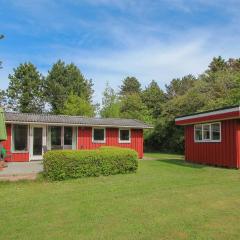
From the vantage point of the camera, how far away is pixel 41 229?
19.0 ft

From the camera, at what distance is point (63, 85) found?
47.9m

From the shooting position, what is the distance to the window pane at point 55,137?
21.4m

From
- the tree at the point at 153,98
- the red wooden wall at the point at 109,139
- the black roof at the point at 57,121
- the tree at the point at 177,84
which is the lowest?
the red wooden wall at the point at 109,139

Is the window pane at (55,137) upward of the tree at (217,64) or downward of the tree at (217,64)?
downward

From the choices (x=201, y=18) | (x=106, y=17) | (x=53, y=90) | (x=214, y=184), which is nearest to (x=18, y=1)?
(x=106, y=17)

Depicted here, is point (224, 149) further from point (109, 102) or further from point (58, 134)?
point (109, 102)

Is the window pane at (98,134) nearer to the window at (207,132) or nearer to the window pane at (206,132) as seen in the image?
the window at (207,132)

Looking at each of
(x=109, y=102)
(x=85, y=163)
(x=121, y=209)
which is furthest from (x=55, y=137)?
(x=109, y=102)

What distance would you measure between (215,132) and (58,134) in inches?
407

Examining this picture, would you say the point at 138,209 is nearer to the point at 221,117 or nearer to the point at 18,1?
the point at 18,1

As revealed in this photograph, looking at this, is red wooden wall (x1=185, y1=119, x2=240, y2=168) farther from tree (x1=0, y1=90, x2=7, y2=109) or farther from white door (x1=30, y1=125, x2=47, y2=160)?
tree (x1=0, y1=90, x2=7, y2=109)

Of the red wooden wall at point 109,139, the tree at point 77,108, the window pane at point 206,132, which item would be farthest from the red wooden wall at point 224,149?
the tree at point 77,108

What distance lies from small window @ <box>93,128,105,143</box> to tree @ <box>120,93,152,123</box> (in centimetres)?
1689

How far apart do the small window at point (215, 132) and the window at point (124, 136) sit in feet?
25.2
